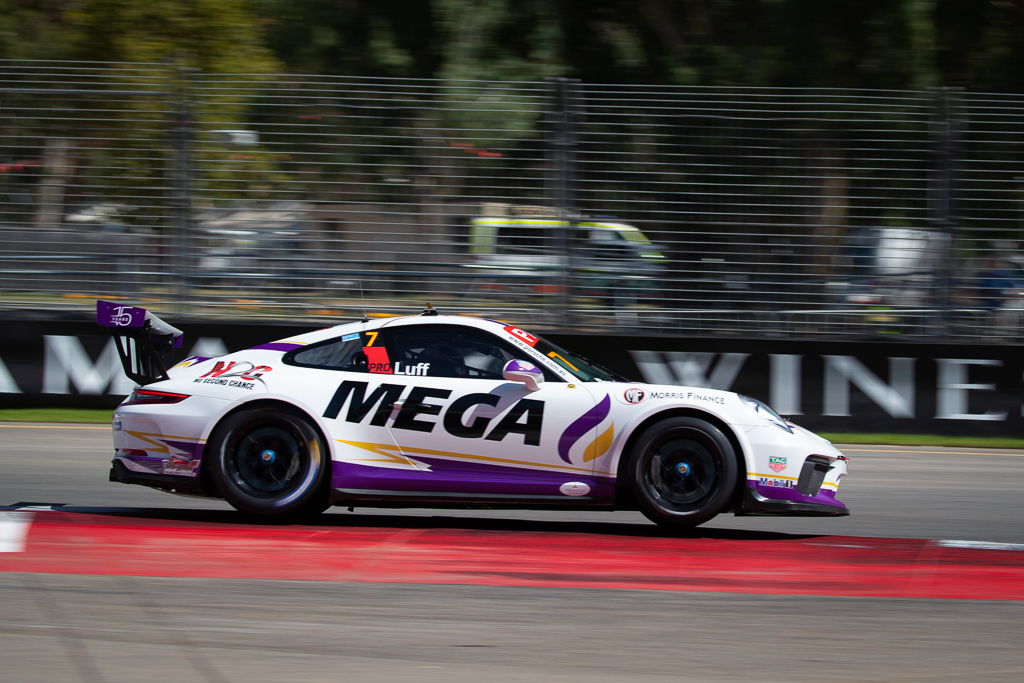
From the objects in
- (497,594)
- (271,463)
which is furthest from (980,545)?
(271,463)

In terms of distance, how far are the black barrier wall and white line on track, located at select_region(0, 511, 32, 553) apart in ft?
18.3

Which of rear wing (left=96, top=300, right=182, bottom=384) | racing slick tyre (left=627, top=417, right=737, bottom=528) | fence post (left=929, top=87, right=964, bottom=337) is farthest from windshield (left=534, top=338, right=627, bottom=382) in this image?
fence post (left=929, top=87, right=964, bottom=337)

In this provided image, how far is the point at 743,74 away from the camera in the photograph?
66.0 ft

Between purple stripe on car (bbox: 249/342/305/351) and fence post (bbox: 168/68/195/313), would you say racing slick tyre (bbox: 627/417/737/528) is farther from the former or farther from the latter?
fence post (bbox: 168/68/195/313)

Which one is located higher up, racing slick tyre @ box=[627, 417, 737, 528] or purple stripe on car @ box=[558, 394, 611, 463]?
purple stripe on car @ box=[558, 394, 611, 463]

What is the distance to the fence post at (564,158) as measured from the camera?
13734 millimetres

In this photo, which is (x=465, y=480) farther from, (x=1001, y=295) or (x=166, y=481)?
(x=1001, y=295)

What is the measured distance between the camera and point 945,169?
43.8ft

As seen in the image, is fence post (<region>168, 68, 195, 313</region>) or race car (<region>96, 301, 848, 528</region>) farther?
fence post (<region>168, 68, 195, 313</region>)

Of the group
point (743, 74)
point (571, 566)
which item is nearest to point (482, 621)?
point (571, 566)

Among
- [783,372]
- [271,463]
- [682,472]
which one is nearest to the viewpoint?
[682,472]

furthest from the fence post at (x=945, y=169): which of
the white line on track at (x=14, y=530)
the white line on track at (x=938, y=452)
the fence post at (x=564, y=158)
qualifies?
the white line on track at (x=14, y=530)

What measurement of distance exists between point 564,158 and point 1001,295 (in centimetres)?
490

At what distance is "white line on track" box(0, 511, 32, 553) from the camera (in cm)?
661
